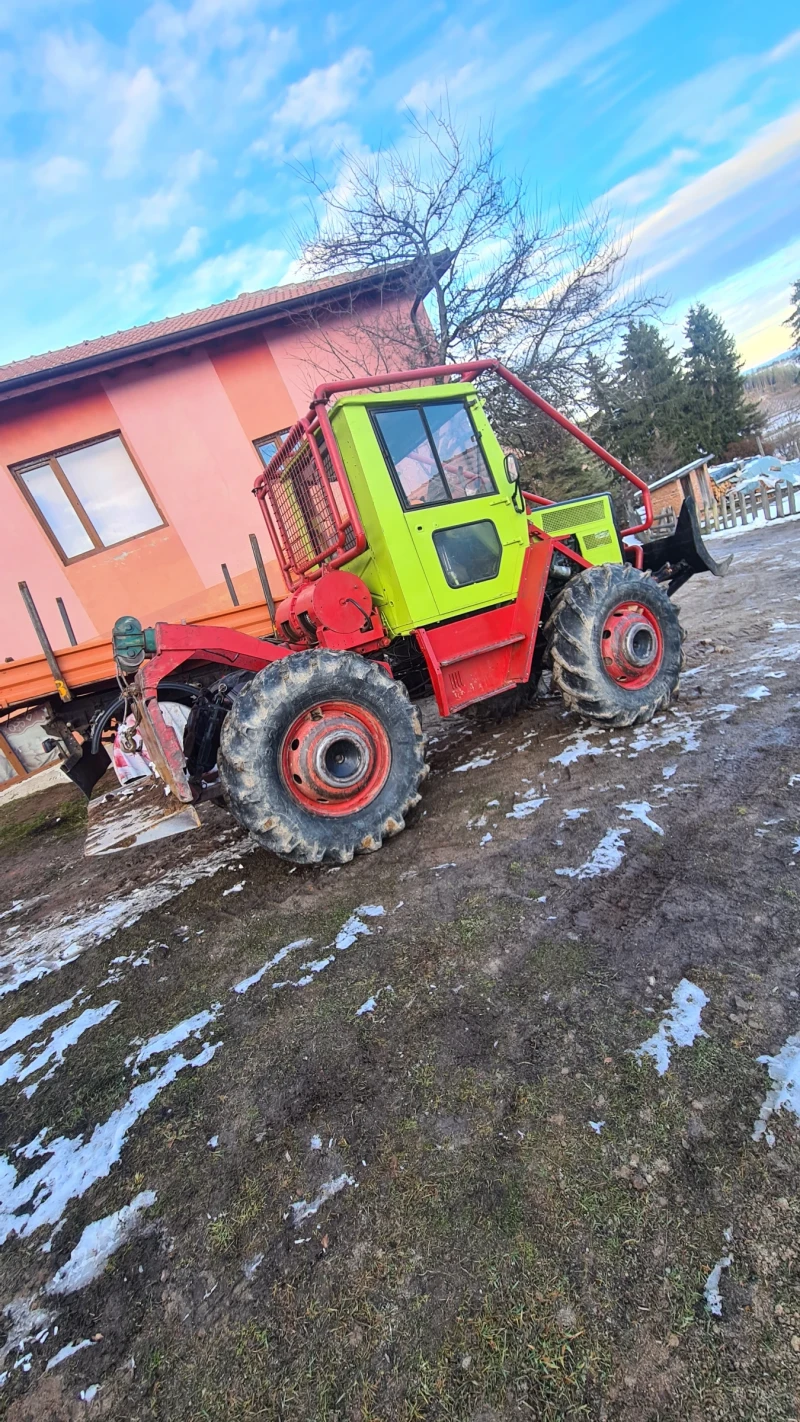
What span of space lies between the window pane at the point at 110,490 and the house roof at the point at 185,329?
1128 mm

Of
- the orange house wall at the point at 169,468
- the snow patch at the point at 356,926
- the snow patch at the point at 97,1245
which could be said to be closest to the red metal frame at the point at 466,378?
the snow patch at the point at 356,926

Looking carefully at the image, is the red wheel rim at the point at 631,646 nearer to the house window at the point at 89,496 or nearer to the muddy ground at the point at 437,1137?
the muddy ground at the point at 437,1137

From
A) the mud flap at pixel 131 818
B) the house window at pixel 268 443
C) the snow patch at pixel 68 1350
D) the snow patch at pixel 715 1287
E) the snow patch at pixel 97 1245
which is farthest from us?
the house window at pixel 268 443

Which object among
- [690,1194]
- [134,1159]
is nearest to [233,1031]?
[134,1159]

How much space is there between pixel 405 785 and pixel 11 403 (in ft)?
33.2

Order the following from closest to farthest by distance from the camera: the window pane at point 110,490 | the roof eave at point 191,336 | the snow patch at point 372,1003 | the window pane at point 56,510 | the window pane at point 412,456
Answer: the snow patch at point 372,1003
the window pane at point 412,456
the roof eave at point 191,336
the window pane at point 56,510
the window pane at point 110,490

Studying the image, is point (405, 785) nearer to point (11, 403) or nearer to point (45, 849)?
point (45, 849)

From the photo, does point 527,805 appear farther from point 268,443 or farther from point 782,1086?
point 268,443

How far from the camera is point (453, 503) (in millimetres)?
3971

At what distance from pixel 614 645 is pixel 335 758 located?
227cm

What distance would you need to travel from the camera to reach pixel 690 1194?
1345 mm

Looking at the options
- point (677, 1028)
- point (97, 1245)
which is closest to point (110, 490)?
point (97, 1245)

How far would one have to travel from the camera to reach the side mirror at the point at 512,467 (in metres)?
3.96

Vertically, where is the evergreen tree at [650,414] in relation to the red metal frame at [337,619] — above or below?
above
